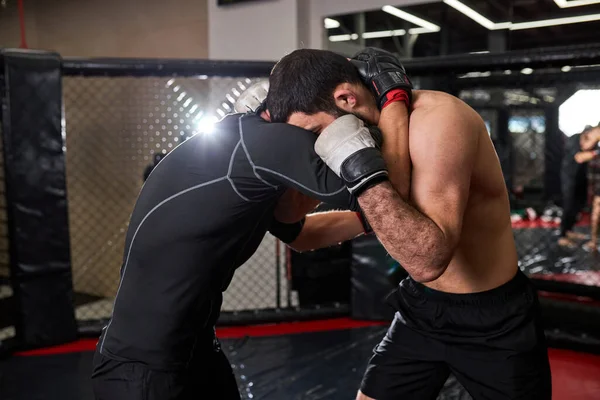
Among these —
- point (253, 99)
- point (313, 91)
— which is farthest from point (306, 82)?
point (253, 99)

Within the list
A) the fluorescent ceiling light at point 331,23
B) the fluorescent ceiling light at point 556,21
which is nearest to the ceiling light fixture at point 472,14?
the fluorescent ceiling light at point 331,23

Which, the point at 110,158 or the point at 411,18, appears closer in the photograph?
the point at 411,18

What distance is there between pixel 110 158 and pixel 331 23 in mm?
2196

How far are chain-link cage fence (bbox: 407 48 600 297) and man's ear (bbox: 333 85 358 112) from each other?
1.71 meters

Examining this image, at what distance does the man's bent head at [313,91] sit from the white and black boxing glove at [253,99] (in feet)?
0.25

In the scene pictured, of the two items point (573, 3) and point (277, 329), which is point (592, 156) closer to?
point (573, 3)

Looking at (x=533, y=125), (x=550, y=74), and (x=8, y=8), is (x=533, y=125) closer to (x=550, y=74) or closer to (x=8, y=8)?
(x=550, y=74)

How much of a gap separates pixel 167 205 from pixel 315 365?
1.52 meters

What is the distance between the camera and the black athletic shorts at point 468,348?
130 cm

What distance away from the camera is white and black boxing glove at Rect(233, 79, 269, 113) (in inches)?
50.3

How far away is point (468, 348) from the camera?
1.36 metres

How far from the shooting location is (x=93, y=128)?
14.9 ft

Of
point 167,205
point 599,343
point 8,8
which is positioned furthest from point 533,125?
point 8,8

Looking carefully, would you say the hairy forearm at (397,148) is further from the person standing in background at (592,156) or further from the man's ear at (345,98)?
the person standing in background at (592,156)
